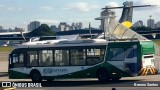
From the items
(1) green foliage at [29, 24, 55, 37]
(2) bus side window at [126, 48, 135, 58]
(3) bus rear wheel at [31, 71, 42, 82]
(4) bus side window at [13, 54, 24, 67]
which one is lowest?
(3) bus rear wheel at [31, 71, 42, 82]

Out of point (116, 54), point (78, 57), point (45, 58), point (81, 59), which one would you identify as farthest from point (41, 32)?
point (116, 54)

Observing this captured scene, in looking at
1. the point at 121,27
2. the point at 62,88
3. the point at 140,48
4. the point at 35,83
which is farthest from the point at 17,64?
the point at 121,27

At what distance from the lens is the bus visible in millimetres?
21047

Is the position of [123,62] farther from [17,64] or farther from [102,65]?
[17,64]

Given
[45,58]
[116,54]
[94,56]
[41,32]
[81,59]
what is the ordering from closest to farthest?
1. [116,54]
2. [94,56]
3. [81,59]
4. [45,58]
5. [41,32]

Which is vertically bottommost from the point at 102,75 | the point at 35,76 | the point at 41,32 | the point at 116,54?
the point at 35,76

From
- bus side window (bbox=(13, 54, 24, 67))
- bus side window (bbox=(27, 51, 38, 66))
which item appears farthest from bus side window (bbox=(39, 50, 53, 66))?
bus side window (bbox=(13, 54, 24, 67))

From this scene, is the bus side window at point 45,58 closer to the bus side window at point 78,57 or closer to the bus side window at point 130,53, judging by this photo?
the bus side window at point 78,57

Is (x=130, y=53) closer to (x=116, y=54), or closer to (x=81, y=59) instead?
(x=116, y=54)

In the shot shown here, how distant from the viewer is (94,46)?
21656 mm

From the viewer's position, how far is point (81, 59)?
2206cm

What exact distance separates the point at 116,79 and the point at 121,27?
340 inches

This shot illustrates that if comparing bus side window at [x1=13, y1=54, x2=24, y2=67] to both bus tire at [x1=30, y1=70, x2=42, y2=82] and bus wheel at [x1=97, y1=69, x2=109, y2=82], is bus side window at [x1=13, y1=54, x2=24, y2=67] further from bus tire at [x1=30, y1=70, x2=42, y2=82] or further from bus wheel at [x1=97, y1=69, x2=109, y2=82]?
bus wheel at [x1=97, y1=69, x2=109, y2=82]

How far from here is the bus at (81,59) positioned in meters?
21.0
